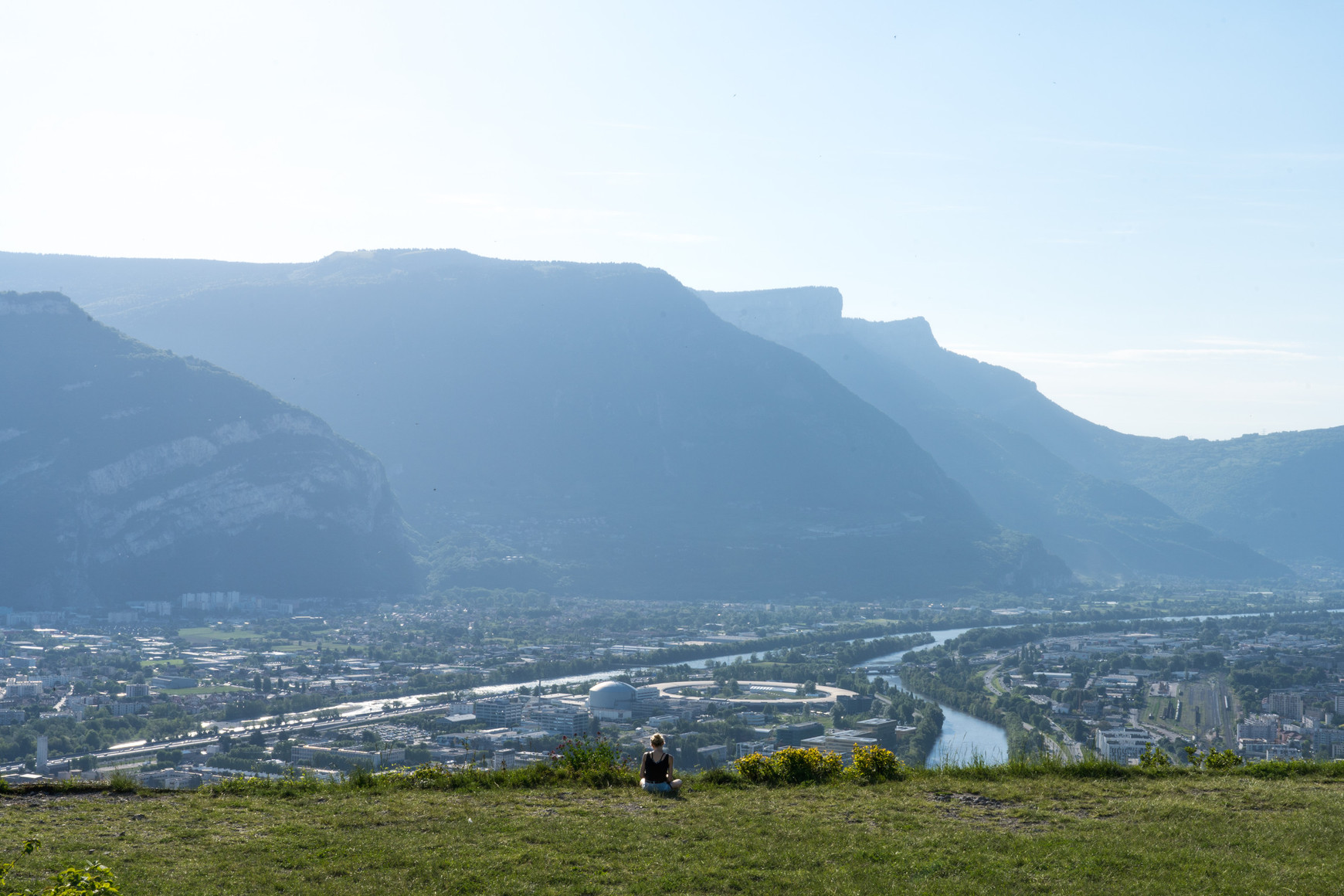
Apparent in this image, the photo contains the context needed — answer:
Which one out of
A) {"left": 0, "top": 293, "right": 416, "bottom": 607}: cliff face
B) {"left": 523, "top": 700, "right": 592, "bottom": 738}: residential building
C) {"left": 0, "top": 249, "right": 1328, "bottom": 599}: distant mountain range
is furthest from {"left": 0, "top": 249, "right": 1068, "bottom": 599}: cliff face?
{"left": 523, "top": 700, "right": 592, "bottom": 738}: residential building

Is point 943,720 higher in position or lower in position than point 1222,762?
lower

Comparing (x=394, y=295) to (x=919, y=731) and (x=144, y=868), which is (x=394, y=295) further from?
(x=144, y=868)

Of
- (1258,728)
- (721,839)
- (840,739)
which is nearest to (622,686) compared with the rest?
(840,739)

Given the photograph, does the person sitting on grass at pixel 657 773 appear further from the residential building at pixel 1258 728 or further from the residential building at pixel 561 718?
the residential building at pixel 1258 728

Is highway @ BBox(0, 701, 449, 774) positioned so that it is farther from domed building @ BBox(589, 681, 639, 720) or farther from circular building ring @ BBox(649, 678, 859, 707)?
circular building ring @ BBox(649, 678, 859, 707)

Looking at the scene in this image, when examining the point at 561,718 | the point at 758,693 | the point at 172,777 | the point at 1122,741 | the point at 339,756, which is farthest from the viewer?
the point at 758,693

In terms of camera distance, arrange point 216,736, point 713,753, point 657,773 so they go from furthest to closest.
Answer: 1. point 216,736
2. point 713,753
3. point 657,773

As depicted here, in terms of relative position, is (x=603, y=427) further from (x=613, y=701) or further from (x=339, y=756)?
(x=339, y=756)
